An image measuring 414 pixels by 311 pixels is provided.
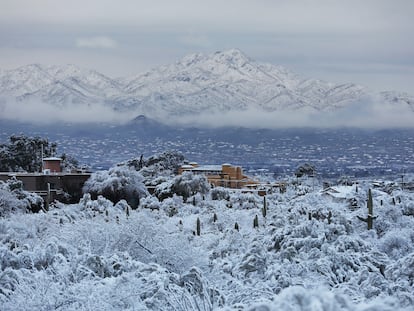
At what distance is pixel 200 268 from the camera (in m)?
10.2

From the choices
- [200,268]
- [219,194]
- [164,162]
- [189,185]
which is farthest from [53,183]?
[200,268]

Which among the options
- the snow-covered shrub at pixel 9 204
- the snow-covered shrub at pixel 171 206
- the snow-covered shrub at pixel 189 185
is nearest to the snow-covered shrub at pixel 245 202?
the snow-covered shrub at pixel 171 206

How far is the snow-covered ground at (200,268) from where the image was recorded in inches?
290

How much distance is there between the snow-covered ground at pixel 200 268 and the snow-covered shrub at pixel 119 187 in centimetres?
2080

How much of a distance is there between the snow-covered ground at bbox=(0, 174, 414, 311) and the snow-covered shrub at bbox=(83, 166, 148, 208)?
20.8 meters

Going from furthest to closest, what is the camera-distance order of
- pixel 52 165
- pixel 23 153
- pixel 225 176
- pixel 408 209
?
pixel 225 176, pixel 23 153, pixel 52 165, pixel 408 209

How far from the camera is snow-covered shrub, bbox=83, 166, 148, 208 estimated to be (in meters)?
37.7

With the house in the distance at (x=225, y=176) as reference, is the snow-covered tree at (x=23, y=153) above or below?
above

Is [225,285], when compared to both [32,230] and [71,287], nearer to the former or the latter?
[71,287]

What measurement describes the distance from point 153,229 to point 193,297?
13.0 ft

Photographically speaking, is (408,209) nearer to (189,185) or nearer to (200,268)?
(200,268)

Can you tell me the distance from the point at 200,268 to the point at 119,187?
90.6 ft

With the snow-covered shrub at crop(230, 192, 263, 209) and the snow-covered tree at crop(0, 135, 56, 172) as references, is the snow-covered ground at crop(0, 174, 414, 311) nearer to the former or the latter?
the snow-covered shrub at crop(230, 192, 263, 209)

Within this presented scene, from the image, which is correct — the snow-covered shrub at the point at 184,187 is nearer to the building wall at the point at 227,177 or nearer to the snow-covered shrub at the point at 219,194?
the snow-covered shrub at the point at 219,194
